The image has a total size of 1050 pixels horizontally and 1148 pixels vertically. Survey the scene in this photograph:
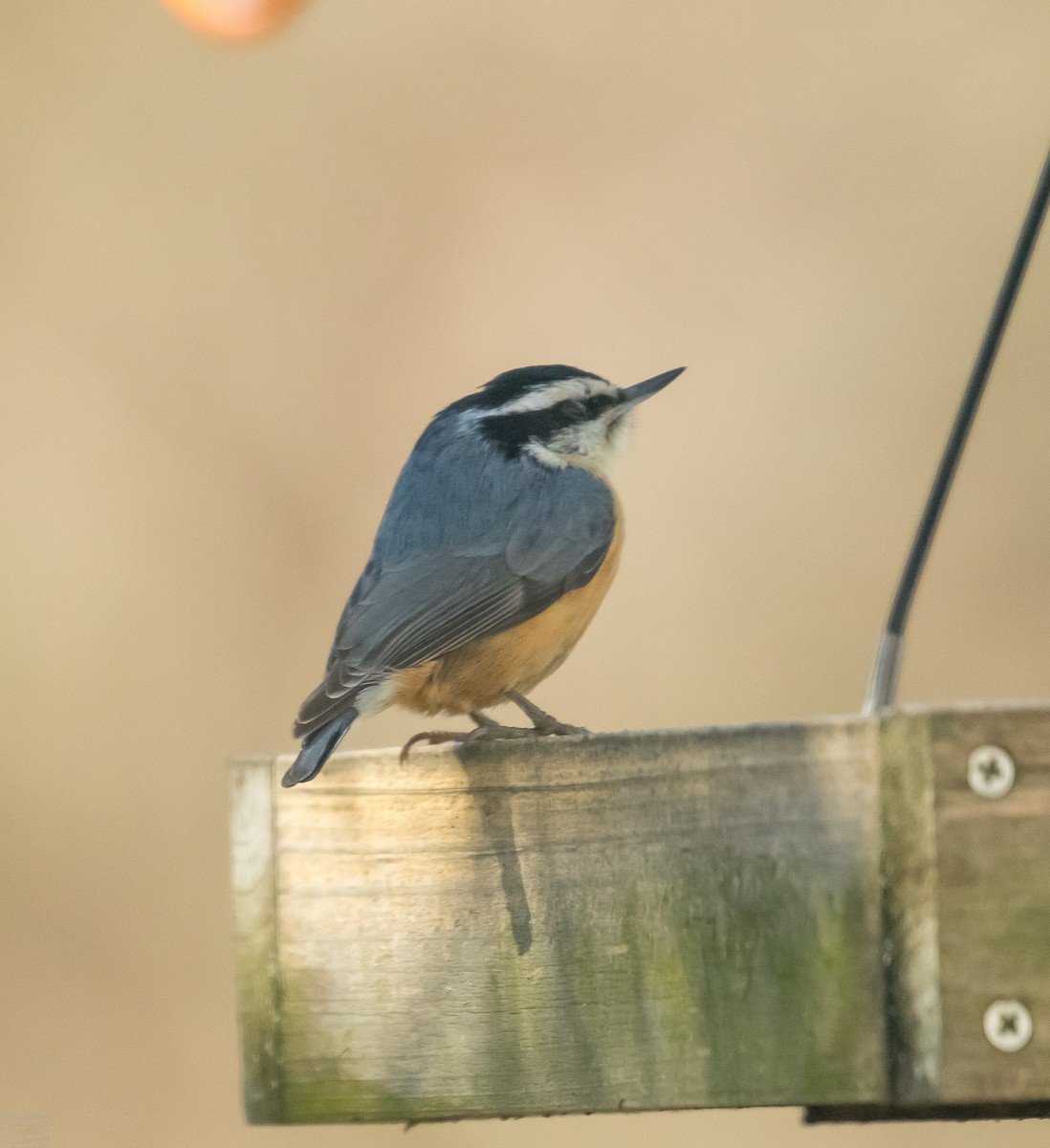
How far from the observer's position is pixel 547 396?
3.84 meters

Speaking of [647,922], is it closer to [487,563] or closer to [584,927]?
[584,927]

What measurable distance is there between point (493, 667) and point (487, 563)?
0.23 meters

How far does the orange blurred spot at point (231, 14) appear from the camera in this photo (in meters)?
2.83

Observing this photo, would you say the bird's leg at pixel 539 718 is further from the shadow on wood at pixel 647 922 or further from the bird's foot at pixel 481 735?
the shadow on wood at pixel 647 922

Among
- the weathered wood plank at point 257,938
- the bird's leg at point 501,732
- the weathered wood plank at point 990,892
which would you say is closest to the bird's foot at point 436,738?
the bird's leg at point 501,732

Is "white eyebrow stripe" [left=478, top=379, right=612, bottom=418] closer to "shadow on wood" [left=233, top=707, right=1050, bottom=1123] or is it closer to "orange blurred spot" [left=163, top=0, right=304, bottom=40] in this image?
"orange blurred spot" [left=163, top=0, right=304, bottom=40]

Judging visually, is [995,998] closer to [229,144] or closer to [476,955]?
[476,955]

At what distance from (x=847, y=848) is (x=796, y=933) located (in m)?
0.13

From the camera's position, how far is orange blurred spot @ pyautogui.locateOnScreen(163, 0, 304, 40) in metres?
2.83

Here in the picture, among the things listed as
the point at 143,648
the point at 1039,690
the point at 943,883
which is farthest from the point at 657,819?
the point at 143,648

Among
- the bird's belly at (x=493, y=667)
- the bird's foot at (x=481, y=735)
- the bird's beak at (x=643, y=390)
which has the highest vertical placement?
the bird's beak at (x=643, y=390)

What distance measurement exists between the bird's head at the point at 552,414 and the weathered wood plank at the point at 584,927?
126 centimetres

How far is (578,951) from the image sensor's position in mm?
2424

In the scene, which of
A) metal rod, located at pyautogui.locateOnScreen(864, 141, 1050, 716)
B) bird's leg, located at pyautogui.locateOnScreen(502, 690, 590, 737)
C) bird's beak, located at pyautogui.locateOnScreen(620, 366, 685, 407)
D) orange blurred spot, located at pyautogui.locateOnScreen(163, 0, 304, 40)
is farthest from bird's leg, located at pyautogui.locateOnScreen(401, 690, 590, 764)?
orange blurred spot, located at pyautogui.locateOnScreen(163, 0, 304, 40)
